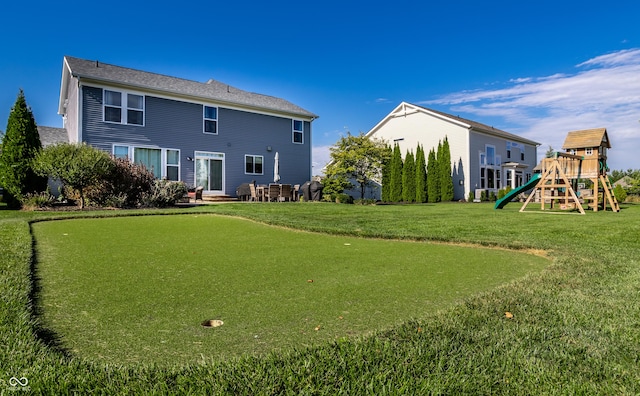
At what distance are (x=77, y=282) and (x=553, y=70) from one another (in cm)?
2320

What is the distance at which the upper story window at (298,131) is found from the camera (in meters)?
21.5

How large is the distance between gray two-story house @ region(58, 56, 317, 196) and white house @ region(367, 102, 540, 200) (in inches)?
342

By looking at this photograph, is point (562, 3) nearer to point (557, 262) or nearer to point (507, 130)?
point (557, 262)

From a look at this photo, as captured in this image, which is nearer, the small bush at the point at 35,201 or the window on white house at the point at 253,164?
the small bush at the point at 35,201

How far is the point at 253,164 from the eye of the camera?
1995 cm

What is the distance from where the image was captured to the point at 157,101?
55.9ft

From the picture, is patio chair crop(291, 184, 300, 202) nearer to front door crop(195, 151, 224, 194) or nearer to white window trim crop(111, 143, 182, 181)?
front door crop(195, 151, 224, 194)

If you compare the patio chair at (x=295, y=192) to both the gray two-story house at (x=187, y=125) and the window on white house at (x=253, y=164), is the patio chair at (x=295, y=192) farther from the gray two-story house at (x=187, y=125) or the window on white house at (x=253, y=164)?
the window on white house at (x=253, y=164)

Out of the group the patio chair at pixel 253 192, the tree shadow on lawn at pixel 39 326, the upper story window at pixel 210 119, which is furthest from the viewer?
the upper story window at pixel 210 119

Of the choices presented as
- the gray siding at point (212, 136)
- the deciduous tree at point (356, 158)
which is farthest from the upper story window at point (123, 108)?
the deciduous tree at point (356, 158)

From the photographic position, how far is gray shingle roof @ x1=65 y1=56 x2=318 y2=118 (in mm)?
15516

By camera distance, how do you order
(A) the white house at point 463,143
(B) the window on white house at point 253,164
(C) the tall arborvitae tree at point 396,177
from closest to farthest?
(B) the window on white house at point 253,164
(C) the tall arborvitae tree at point 396,177
(A) the white house at point 463,143

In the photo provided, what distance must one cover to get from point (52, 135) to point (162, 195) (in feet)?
31.6

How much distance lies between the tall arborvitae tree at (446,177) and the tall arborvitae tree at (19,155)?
2080cm
